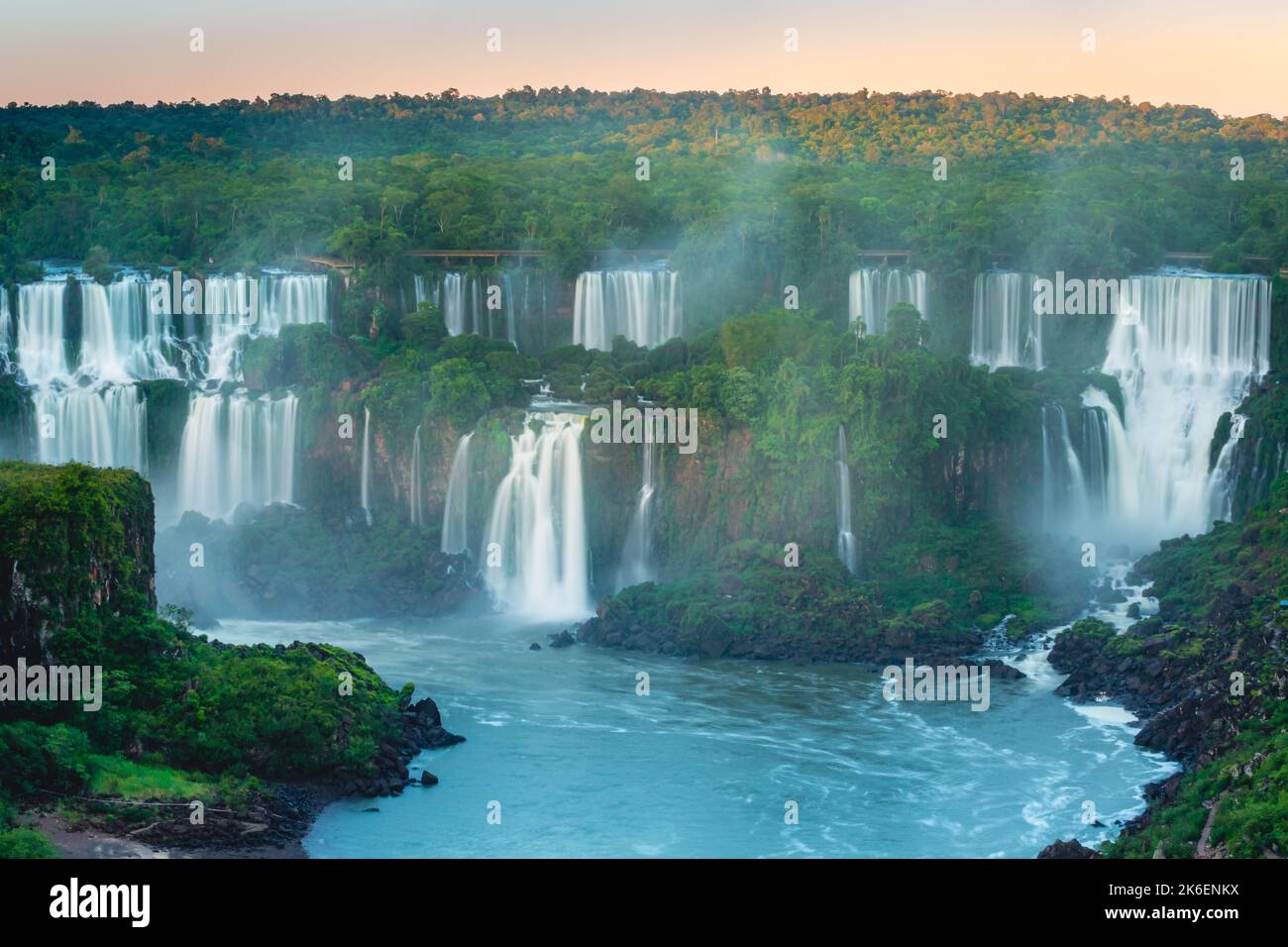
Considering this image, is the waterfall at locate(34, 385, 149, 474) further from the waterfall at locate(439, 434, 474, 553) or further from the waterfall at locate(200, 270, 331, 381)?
the waterfall at locate(439, 434, 474, 553)

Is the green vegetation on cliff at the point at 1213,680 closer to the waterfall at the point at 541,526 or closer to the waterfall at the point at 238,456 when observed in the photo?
the waterfall at the point at 541,526

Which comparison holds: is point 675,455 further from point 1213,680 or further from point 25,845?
point 25,845

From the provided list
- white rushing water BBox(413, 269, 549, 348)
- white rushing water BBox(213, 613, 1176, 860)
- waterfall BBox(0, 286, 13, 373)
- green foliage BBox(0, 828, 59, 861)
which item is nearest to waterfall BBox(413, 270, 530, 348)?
white rushing water BBox(413, 269, 549, 348)

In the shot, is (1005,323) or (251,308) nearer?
(251,308)

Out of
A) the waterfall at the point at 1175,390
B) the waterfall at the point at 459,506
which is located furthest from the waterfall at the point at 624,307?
the waterfall at the point at 1175,390

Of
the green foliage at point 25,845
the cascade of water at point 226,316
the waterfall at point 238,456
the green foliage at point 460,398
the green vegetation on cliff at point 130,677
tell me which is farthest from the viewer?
the cascade of water at point 226,316

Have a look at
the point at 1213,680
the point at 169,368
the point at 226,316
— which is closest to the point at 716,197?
the point at 226,316
